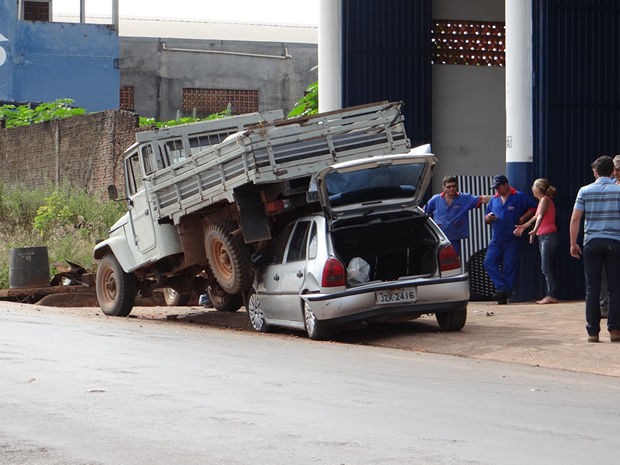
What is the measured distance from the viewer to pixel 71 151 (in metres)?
38.3

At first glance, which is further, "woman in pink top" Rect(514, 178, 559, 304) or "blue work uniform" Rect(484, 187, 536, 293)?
"blue work uniform" Rect(484, 187, 536, 293)

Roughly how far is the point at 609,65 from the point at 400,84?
4.75 meters

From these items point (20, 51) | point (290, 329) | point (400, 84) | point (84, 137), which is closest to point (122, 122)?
point (84, 137)

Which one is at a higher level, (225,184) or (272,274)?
(225,184)

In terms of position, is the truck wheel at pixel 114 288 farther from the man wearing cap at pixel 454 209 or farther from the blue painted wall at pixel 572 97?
the blue painted wall at pixel 572 97

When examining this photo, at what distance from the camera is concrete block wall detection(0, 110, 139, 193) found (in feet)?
118

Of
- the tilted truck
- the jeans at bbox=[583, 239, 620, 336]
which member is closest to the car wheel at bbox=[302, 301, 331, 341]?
the tilted truck

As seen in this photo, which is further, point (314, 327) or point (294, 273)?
point (294, 273)

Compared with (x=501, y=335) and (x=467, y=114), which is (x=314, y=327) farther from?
(x=467, y=114)

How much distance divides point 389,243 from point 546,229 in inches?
190

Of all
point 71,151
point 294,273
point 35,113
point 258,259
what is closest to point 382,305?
point 294,273

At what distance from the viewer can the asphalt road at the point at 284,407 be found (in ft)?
23.1

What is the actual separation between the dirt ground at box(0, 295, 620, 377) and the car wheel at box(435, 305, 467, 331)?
0.34ft

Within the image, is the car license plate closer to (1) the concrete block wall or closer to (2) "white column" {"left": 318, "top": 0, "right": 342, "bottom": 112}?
(2) "white column" {"left": 318, "top": 0, "right": 342, "bottom": 112}
